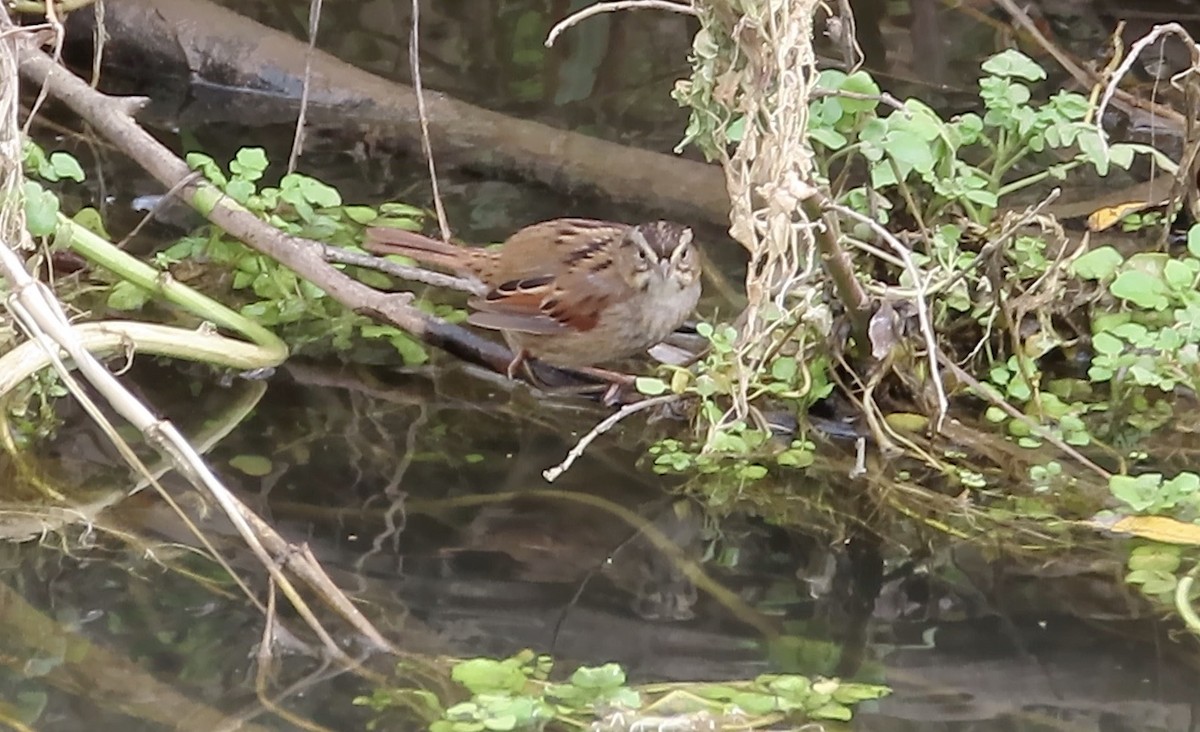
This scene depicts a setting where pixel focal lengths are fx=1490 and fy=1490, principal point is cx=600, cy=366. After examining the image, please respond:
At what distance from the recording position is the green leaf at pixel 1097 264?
8.52ft

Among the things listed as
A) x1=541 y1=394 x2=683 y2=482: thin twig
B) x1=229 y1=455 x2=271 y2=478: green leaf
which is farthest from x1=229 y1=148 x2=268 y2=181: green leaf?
x1=541 y1=394 x2=683 y2=482: thin twig

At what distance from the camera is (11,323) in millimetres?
→ 2445

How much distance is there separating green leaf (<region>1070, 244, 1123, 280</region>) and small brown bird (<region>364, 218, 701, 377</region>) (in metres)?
0.72

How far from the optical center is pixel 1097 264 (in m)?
2.60

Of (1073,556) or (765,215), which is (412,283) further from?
(1073,556)

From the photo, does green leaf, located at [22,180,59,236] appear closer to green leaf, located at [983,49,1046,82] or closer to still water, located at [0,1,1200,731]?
still water, located at [0,1,1200,731]

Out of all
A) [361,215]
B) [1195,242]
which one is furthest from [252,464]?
[1195,242]

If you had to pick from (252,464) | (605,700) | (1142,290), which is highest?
(1142,290)

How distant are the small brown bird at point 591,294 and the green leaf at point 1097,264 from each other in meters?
0.72

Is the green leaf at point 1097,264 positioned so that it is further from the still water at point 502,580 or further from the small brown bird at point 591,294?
the small brown bird at point 591,294

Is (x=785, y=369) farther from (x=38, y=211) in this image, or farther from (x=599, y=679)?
(x=38, y=211)

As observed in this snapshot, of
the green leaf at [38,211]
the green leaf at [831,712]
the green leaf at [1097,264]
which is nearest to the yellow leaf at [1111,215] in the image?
the green leaf at [1097,264]

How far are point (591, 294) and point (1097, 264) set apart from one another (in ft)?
3.09

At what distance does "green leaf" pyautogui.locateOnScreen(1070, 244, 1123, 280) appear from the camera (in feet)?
8.52
